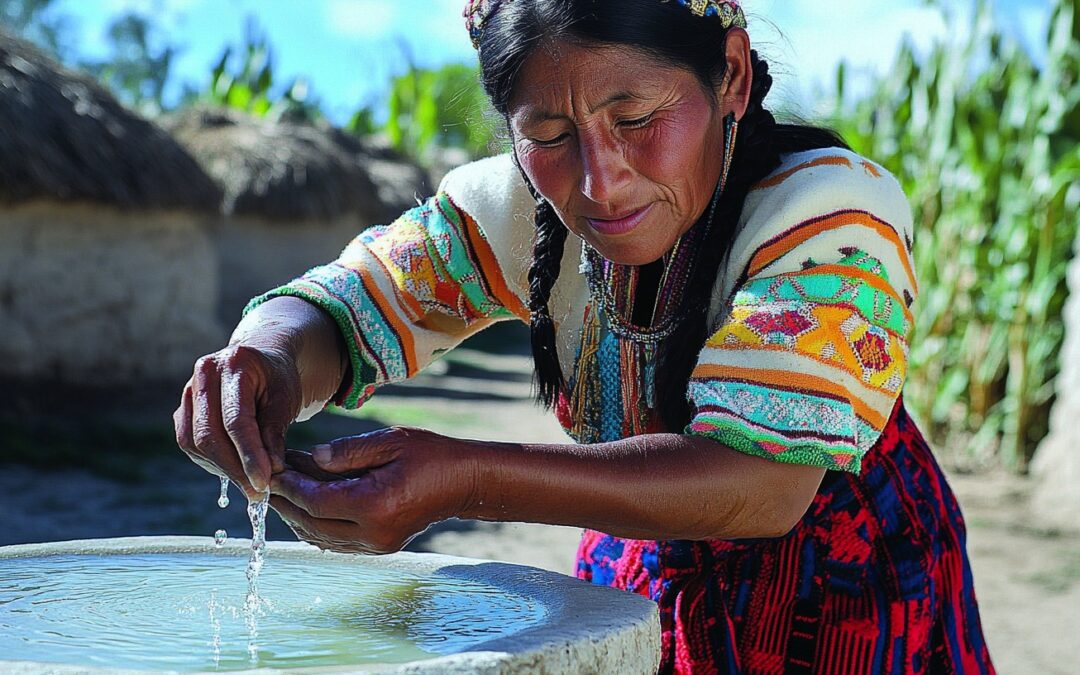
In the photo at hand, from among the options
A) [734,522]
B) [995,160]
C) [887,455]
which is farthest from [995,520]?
[734,522]

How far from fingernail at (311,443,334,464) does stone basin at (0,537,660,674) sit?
22 centimetres

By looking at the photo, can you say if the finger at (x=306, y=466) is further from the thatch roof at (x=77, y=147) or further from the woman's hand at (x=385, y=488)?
the thatch roof at (x=77, y=147)

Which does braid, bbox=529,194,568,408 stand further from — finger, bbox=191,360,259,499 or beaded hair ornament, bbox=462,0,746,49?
finger, bbox=191,360,259,499

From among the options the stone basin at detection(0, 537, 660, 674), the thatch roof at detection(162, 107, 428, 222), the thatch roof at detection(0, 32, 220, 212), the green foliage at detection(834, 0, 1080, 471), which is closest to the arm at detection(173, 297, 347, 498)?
the stone basin at detection(0, 537, 660, 674)

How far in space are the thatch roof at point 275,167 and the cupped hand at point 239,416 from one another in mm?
8823

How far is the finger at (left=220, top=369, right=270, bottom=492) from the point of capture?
1442 mm

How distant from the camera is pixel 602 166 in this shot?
1562 millimetres

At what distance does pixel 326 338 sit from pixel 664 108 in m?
0.66

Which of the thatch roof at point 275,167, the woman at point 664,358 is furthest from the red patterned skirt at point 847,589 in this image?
the thatch roof at point 275,167

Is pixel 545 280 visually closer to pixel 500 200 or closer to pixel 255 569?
pixel 500 200

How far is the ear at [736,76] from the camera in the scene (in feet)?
5.43

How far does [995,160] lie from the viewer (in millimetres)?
6656

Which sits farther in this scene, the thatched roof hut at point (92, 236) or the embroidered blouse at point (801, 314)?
the thatched roof hut at point (92, 236)

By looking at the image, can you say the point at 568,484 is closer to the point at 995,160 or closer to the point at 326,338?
the point at 326,338
